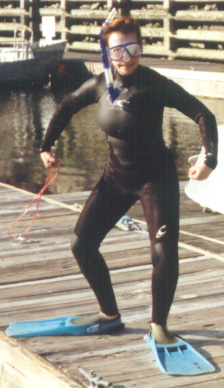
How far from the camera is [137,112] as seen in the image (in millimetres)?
4047

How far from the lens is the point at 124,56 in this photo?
3996 mm

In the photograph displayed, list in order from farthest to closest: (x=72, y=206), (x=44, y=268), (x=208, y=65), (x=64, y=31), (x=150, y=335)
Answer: (x=64, y=31)
(x=208, y=65)
(x=72, y=206)
(x=44, y=268)
(x=150, y=335)

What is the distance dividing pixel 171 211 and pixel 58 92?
20.8 m

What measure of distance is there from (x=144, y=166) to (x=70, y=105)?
1.64 ft

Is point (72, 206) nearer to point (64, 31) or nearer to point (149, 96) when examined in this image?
point (149, 96)

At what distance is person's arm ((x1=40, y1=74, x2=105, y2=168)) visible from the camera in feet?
13.7

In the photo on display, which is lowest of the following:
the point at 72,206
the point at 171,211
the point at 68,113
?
the point at 72,206

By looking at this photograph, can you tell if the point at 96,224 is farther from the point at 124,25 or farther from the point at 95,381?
the point at 124,25

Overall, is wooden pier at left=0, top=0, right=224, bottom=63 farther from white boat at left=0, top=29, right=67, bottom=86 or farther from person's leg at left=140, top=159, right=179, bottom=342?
person's leg at left=140, top=159, right=179, bottom=342

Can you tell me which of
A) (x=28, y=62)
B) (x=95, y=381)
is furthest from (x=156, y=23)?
(x=95, y=381)

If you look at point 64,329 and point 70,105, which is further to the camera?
point 64,329

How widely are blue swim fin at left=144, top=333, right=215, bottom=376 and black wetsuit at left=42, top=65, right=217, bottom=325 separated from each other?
138 mm

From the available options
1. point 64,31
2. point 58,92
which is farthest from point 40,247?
point 64,31

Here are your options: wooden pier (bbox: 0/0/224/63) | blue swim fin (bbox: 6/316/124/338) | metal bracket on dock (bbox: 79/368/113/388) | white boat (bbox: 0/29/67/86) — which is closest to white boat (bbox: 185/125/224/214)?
blue swim fin (bbox: 6/316/124/338)
